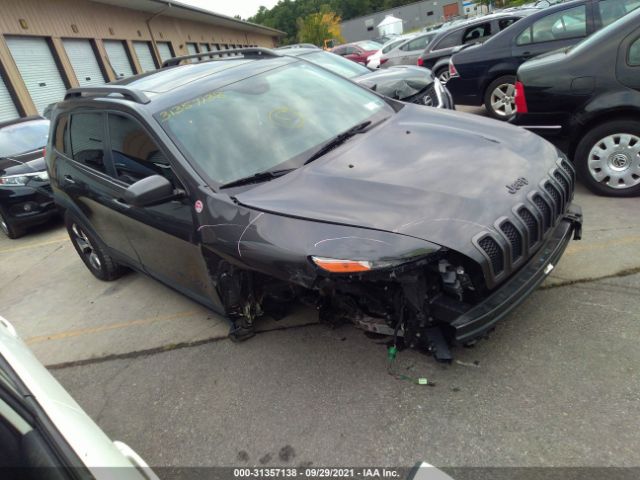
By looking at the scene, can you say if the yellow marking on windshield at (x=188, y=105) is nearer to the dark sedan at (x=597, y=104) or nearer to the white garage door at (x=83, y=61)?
the dark sedan at (x=597, y=104)

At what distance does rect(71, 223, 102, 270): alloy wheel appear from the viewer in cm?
472

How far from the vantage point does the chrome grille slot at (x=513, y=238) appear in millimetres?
2207

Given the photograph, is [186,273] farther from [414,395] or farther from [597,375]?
[597,375]

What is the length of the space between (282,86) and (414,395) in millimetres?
2434

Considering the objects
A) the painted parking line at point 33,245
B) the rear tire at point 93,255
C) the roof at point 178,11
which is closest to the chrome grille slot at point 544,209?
the rear tire at point 93,255

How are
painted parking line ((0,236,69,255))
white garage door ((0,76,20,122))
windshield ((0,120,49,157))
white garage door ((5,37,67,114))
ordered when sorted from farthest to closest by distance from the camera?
1. white garage door ((5,37,67,114))
2. white garage door ((0,76,20,122))
3. windshield ((0,120,49,157))
4. painted parking line ((0,236,69,255))

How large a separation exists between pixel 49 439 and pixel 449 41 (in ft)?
35.1

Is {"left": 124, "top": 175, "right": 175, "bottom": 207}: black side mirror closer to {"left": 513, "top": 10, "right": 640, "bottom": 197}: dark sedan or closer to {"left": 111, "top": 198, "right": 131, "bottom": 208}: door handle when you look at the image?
{"left": 111, "top": 198, "right": 131, "bottom": 208}: door handle

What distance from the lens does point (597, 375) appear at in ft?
7.54

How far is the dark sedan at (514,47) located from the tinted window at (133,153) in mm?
5756

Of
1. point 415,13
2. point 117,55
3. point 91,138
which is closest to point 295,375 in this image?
point 91,138

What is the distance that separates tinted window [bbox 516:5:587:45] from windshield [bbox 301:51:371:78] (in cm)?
246

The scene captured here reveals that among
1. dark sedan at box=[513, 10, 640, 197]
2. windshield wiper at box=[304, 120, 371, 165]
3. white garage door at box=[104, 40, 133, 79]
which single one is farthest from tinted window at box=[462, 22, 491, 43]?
white garage door at box=[104, 40, 133, 79]

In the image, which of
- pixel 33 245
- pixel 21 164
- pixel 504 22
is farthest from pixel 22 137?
pixel 504 22
